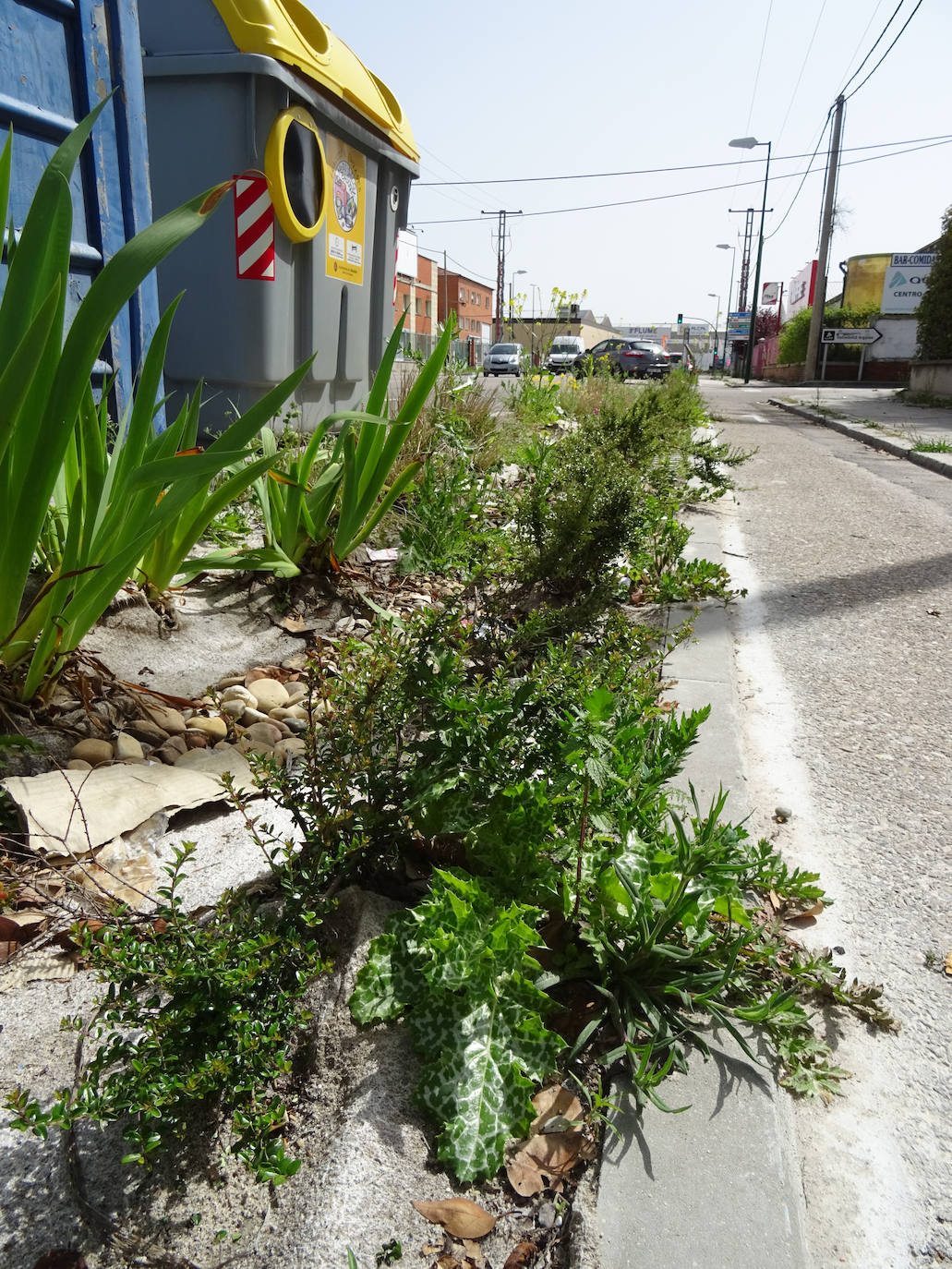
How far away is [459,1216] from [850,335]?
3471 cm

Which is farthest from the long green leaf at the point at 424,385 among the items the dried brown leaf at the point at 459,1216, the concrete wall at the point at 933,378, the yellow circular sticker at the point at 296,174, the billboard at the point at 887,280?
the billboard at the point at 887,280

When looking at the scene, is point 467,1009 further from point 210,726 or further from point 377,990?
point 210,726

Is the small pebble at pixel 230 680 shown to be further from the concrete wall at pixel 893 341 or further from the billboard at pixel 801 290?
the billboard at pixel 801 290

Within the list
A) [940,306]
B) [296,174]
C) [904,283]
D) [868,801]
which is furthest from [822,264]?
[868,801]

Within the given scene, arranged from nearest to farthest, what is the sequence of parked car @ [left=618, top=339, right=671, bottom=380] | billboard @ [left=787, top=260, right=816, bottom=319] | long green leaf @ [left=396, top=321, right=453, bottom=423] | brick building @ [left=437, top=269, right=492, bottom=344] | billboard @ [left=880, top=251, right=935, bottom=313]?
long green leaf @ [left=396, top=321, right=453, bottom=423] < parked car @ [left=618, top=339, right=671, bottom=380] < billboard @ [left=880, top=251, right=935, bottom=313] < billboard @ [left=787, top=260, right=816, bottom=319] < brick building @ [left=437, top=269, right=492, bottom=344]

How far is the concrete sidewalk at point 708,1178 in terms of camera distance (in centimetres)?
112

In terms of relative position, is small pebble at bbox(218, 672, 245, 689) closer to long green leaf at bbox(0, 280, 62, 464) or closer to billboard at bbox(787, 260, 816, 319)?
long green leaf at bbox(0, 280, 62, 464)

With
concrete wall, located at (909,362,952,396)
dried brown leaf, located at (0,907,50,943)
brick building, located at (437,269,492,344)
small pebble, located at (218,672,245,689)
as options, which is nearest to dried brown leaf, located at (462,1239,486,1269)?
dried brown leaf, located at (0,907,50,943)

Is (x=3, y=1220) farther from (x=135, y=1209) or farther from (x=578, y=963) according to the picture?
(x=578, y=963)

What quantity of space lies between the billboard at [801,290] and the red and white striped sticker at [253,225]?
147 feet

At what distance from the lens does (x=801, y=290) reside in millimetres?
49594

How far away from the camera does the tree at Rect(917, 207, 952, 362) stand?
57.4 ft

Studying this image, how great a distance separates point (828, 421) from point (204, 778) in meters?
14.1

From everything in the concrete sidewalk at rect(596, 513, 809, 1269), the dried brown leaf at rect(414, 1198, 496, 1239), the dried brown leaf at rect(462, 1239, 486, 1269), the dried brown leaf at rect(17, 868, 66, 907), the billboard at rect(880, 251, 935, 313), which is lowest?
the dried brown leaf at rect(462, 1239, 486, 1269)
